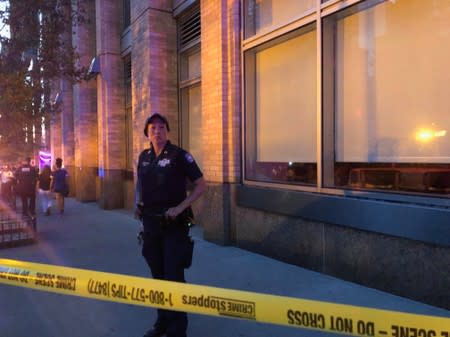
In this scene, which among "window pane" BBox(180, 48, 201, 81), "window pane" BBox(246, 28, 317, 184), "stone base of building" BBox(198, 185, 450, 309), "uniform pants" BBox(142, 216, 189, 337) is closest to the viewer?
"uniform pants" BBox(142, 216, 189, 337)

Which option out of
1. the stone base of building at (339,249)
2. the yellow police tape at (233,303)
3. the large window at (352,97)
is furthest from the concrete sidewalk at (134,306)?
the large window at (352,97)

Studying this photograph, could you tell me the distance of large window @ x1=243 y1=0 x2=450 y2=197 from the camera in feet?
14.6

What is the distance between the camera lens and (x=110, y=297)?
2773 mm

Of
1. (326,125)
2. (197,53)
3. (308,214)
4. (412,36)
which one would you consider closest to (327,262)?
(308,214)

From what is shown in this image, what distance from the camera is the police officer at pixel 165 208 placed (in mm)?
3371

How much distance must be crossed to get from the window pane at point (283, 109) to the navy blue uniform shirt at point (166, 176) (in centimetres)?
265

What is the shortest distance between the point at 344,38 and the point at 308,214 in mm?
2273

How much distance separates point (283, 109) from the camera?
252 inches

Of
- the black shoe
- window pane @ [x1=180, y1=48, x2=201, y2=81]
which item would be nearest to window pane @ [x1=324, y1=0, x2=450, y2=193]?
the black shoe

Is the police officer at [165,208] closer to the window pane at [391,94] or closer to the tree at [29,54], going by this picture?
the window pane at [391,94]

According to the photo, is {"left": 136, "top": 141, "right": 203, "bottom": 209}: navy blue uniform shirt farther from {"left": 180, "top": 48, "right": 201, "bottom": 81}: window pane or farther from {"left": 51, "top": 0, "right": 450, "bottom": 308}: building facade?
{"left": 180, "top": 48, "right": 201, "bottom": 81}: window pane

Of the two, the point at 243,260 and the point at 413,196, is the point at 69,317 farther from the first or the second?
the point at 413,196

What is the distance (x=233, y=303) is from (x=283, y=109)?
4420 mm

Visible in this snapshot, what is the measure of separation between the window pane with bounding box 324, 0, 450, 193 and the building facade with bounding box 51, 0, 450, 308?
1 centimetres
